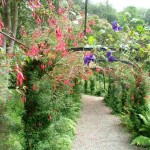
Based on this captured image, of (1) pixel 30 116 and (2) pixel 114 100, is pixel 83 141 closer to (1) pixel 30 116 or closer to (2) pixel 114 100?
(1) pixel 30 116

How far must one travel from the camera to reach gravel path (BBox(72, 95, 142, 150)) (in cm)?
914

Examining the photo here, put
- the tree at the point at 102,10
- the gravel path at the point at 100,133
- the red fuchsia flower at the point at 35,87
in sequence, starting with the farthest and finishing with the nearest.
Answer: the tree at the point at 102,10
the gravel path at the point at 100,133
the red fuchsia flower at the point at 35,87

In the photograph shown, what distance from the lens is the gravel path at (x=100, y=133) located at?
9141 millimetres

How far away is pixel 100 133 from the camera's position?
1084 centimetres

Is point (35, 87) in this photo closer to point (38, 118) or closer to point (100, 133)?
point (38, 118)

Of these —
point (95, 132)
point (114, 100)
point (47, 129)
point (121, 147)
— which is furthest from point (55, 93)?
point (114, 100)

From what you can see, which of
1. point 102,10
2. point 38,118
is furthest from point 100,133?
point 102,10

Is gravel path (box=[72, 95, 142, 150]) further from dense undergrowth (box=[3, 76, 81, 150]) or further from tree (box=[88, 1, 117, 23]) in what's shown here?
tree (box=[88, 1, 117, 23])

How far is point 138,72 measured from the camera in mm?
9578

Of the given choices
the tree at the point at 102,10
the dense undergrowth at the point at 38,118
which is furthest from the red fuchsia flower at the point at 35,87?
the tree at the point at 102,10

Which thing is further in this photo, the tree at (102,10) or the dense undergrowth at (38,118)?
the tree at (102,10)

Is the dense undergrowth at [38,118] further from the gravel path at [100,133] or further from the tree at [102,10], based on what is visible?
the tree at [102,10]

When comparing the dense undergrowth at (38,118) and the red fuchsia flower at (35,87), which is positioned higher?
the red fuchsia flower at (35,87)

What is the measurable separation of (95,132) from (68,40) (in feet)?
11.6
